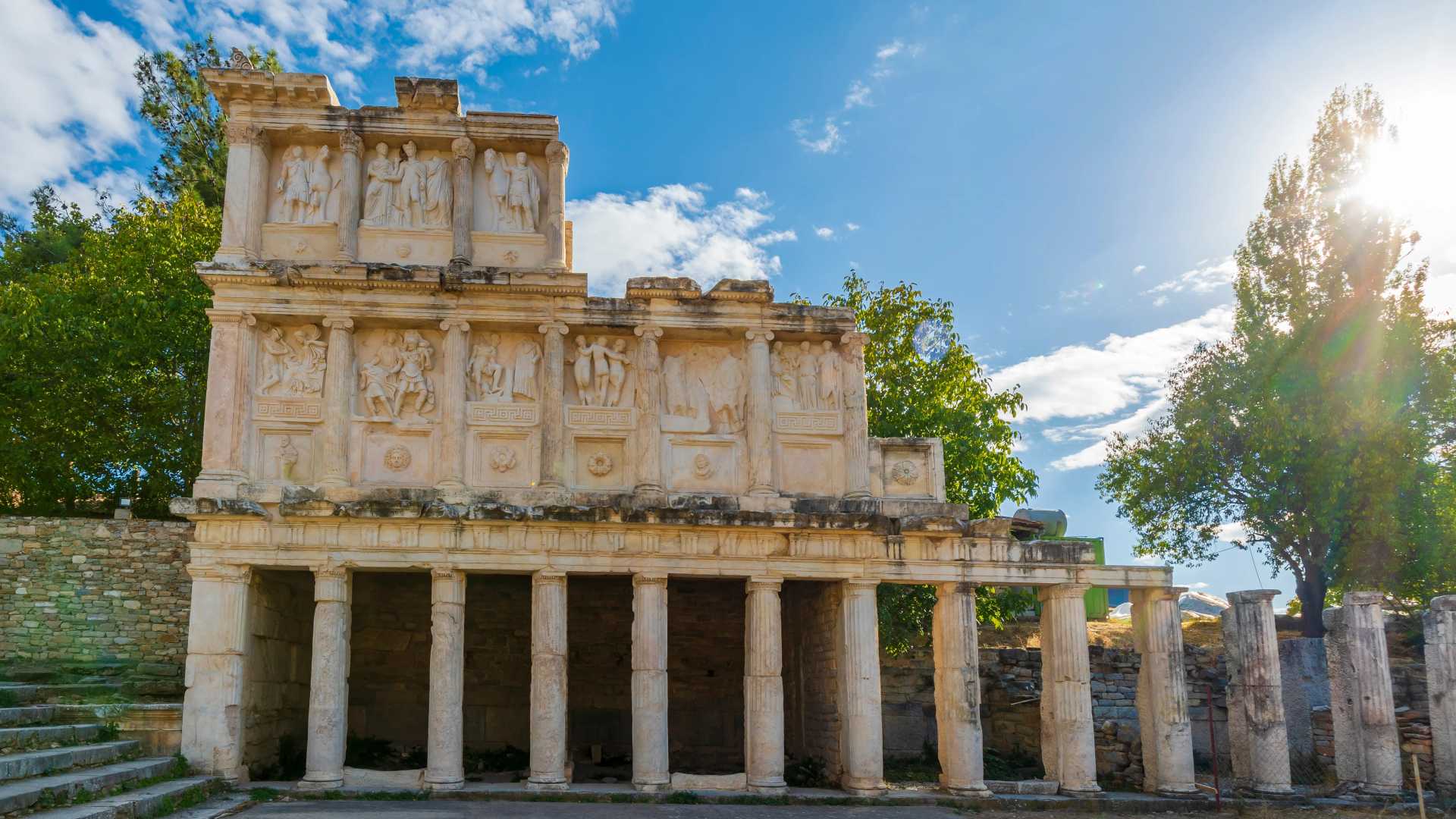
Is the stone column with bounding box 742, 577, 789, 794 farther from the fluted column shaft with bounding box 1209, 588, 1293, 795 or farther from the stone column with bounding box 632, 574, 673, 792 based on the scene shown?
the fluted column shaft with bounding box 1209, 588, 1293, 795

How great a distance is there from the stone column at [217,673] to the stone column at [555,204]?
656cm

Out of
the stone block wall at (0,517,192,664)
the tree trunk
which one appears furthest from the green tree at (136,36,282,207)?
the tree trunk

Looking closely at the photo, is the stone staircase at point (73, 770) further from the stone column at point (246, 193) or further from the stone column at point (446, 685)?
the stone column at point (246, 193)

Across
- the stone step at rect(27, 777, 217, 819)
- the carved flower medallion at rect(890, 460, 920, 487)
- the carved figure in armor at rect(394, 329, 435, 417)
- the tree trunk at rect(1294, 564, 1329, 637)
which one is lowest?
the stone step at rect(27, 777, 217, 819)

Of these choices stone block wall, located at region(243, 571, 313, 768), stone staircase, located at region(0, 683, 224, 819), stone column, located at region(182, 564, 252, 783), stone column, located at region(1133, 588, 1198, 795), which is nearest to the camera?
stone staircase, located at region(0, 683, 224, 819)

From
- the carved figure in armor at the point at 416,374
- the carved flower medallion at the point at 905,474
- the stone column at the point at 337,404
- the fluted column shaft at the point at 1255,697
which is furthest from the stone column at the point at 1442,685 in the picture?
the stone column at the point at 337,404

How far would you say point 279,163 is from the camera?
1677 centimetres

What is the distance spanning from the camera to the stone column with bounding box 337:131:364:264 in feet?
53.3

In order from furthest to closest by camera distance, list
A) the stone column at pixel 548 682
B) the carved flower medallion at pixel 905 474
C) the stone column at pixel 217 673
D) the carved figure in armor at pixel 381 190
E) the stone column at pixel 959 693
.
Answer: the carved flower medallion at pixel 905 474 → the carved figure in armor at pixel 381 190 → the stone column at pixel 959 693 → the stone column at pixel 548 682 → the stone column at pixel 217 673

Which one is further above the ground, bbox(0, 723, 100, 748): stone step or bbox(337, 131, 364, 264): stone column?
bbox(337, 131, 364, 264): stone column

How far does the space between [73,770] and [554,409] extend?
24.9ft

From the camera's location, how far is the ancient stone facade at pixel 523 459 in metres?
15.0

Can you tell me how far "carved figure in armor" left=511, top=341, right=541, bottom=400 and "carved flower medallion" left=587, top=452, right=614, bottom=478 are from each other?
1301 millimetres

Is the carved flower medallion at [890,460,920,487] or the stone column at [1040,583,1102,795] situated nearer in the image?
the stone column at [1040,583,1102,795]
